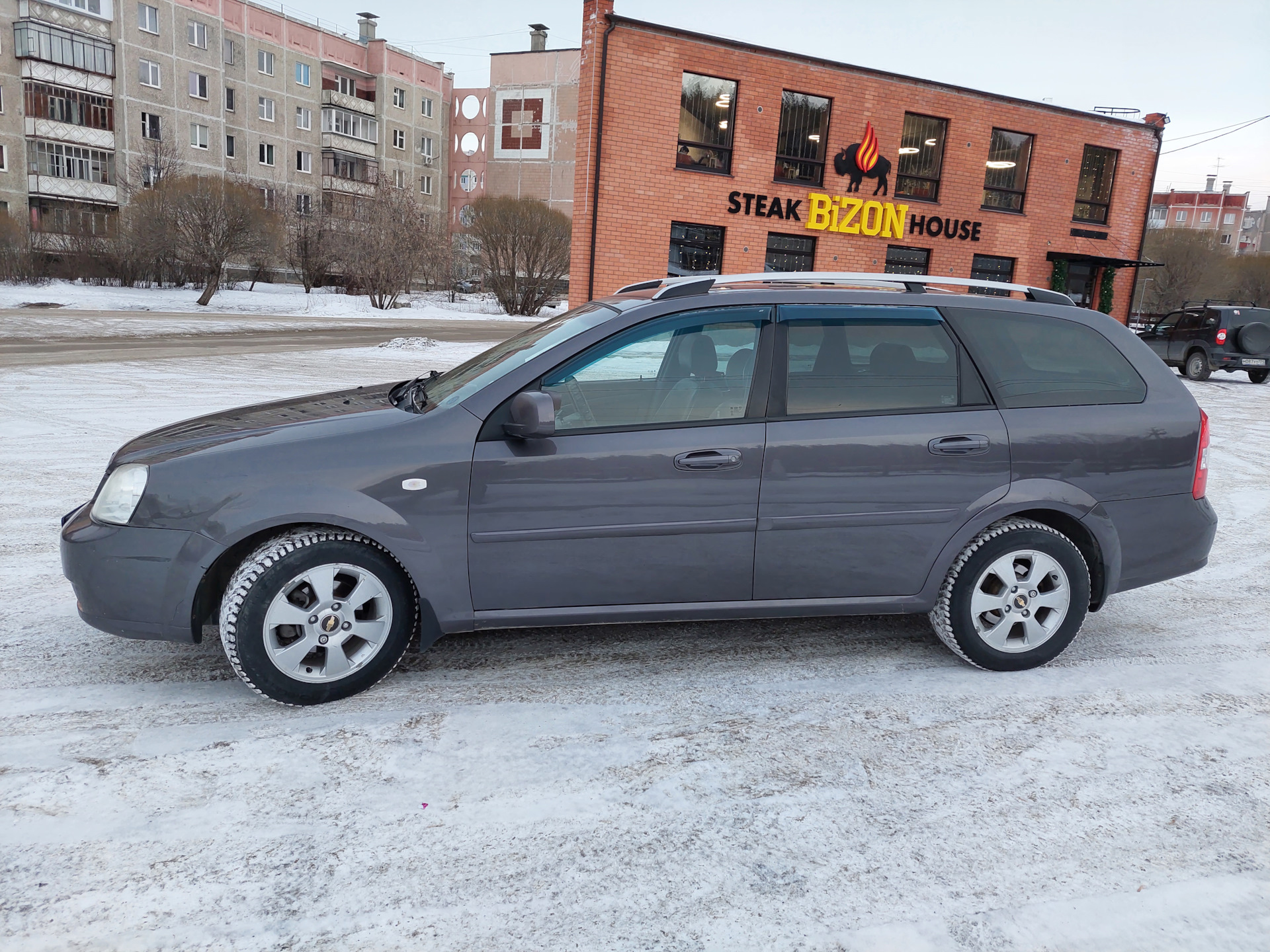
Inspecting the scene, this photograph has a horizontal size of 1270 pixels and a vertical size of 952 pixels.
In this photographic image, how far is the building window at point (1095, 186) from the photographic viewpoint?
73.7 ft

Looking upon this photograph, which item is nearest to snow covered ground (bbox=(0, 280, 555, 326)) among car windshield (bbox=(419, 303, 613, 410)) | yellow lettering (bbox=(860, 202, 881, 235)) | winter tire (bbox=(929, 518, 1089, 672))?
yellow lettering (bbox=(860, 202, 881, 235))

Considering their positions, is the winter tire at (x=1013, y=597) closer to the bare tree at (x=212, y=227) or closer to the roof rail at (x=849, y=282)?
the roof rail at (x=849, y=282)

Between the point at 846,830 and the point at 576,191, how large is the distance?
56.1ft

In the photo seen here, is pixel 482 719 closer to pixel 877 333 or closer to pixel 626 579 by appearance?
pixel 626 579

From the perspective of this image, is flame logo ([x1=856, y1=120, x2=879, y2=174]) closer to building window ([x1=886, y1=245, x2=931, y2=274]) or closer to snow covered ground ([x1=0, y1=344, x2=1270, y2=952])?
building window ([x1=886, y1=245, x2=931, y2=274])

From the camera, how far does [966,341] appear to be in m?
4.04

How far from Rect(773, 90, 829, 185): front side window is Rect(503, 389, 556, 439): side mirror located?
57.4 ft

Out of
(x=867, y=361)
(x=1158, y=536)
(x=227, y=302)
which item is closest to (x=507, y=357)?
(x=867, y=361)

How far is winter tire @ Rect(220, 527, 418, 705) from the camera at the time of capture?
11.0 feet

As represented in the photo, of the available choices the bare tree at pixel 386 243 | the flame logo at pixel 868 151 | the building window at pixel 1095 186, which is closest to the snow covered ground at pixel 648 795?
the flame logo at pixel 868 151

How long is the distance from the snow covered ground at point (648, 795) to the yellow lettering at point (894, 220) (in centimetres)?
1719

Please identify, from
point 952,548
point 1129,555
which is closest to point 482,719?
point 952,548

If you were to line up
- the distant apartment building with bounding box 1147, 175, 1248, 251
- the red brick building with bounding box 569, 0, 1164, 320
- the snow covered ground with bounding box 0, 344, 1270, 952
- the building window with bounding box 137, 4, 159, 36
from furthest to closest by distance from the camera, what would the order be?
the distant apartment building with bounding box 1147, 175, 1248, 251 → the building window with bounding box 137, 4, 159, 36 → the red brick building with bounding box 569, 0, 1164, 320 → the snow covered ground with bounding box 0, 344, 1270, 952

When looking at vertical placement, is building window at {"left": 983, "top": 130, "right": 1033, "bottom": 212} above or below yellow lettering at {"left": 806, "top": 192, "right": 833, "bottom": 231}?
above
